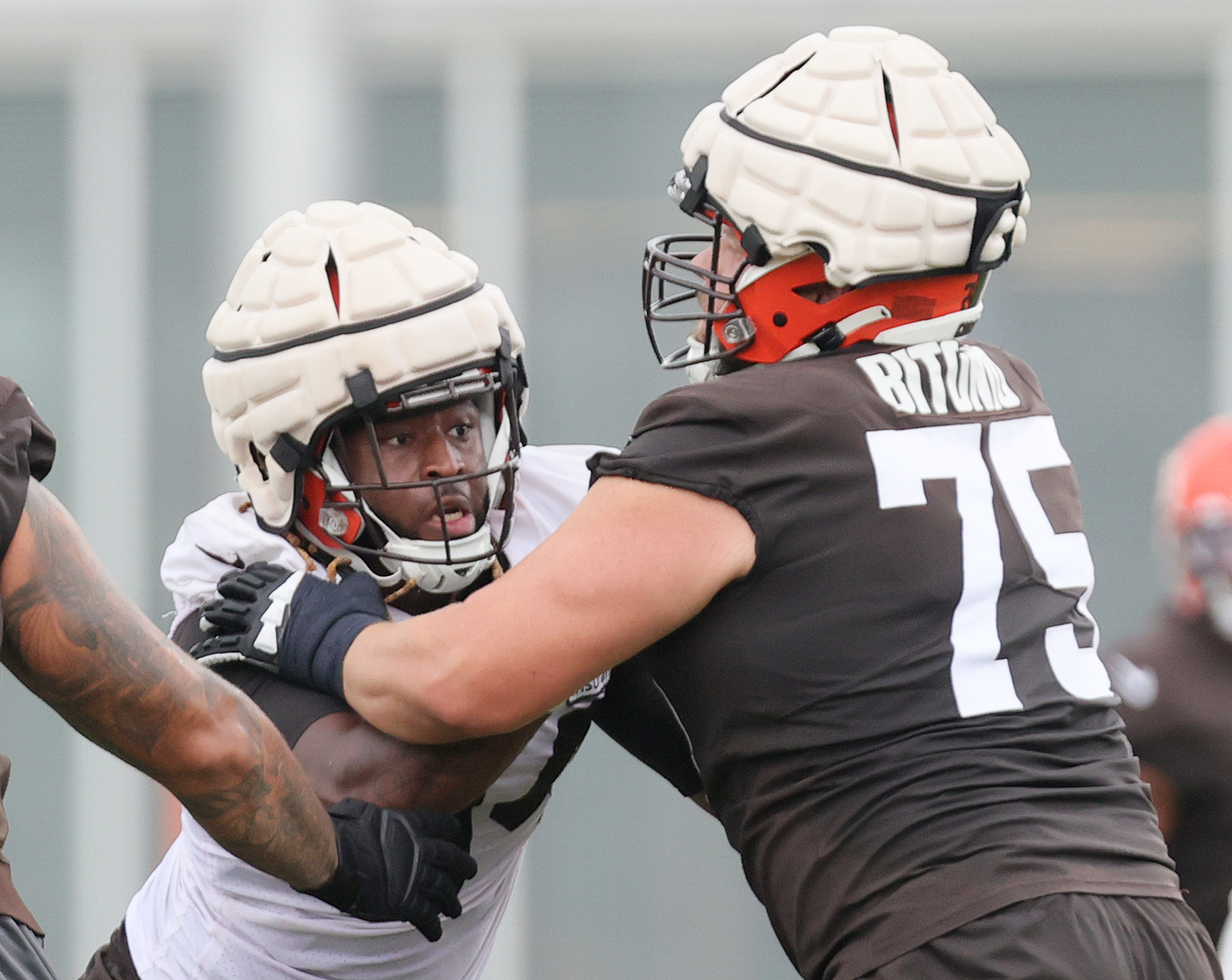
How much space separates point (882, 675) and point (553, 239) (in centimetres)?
363

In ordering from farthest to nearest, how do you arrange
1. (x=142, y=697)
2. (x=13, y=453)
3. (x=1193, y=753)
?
(x=1193, y=753) < (x=142, y=697) < (x=13, y=453)

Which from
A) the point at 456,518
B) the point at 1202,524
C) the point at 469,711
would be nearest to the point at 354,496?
the point at 456,518

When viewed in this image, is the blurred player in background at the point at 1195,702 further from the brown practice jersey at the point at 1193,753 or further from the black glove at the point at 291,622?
the black glove at the point at 291,622

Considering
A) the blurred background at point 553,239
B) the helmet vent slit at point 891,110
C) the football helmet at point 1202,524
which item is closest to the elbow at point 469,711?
the helmet vent slit at point 891,110

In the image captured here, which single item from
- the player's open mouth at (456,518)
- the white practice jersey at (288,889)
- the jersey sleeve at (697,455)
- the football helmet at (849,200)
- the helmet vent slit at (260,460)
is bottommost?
the white practice jersey at (288,889)

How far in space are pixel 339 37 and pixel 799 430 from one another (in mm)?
3565

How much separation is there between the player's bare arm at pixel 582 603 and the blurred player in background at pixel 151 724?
25 cm

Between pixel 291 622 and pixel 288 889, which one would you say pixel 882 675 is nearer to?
pixel 291 622

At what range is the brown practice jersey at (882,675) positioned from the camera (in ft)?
7.52

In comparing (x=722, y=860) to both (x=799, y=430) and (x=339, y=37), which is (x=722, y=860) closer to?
(x=339, y=37)

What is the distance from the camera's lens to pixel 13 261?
5746 millimetres

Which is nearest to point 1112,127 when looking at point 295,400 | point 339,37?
point 339,37

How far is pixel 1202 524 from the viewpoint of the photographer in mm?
4508

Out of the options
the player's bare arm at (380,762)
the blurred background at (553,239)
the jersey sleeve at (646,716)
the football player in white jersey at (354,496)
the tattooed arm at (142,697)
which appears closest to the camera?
the tattooed arm at (142,697)
